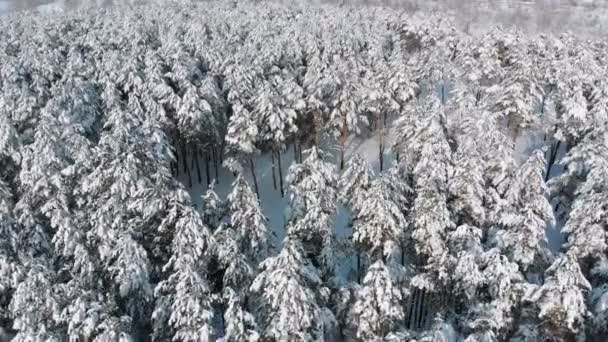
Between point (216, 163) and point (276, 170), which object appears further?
point (276, 170)

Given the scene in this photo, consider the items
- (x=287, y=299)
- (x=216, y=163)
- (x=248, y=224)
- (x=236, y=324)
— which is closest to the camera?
(x=287, y=299)

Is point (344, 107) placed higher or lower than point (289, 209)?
higher

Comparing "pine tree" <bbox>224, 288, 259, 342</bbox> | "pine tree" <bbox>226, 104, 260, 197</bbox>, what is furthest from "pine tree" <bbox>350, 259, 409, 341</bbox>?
"pine tree" <bbox>226, 104, 260, 197</bbox>

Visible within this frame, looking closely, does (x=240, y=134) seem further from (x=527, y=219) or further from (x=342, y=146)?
(x=527, y=219)

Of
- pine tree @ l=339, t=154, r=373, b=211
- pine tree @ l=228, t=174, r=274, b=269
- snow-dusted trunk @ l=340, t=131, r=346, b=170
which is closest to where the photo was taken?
pine tree @ l=228, t=174, r=274, b=269

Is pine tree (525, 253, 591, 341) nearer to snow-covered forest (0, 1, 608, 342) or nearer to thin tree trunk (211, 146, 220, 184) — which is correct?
snow-covered forest (0, 1, 608, 342)

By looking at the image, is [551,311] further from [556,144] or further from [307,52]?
[307,52]

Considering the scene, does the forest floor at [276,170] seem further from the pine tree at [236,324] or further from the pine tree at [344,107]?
the pine tree at [236,324]

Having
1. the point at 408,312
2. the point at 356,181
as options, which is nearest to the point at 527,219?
the point at 356,181

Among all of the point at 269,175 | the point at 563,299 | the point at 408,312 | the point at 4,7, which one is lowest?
the point at 563,299
